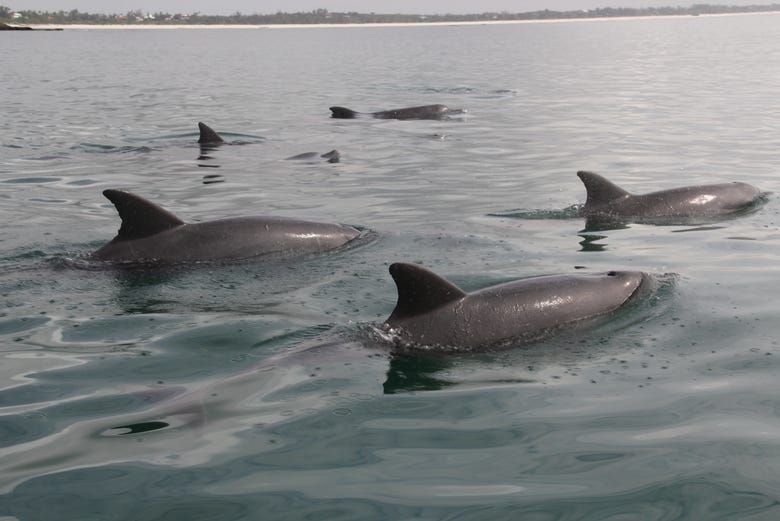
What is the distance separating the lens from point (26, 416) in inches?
283

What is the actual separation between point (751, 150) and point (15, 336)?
17.9m

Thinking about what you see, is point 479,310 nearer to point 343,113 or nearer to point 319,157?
point 319,157

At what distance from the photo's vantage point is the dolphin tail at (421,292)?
331 inches

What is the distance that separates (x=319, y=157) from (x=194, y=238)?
10113mm

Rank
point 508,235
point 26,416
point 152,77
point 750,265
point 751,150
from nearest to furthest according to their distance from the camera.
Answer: point 26,416 → point 750,265 → point 508,235 → point 751,150 → point 152,77

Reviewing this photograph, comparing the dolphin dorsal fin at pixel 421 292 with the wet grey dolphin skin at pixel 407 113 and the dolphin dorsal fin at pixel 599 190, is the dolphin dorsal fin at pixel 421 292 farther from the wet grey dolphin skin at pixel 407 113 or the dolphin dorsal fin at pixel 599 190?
the wet grey dolphin skin at pixel 407 113

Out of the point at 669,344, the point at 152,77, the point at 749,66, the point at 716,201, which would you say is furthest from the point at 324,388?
the point at 749,66

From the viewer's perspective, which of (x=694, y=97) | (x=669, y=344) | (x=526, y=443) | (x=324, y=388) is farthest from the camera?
(x=694, y=97)

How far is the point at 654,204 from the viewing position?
1480cm

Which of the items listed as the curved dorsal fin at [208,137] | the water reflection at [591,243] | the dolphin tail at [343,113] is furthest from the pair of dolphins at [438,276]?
the dolphin tail at [343,113]

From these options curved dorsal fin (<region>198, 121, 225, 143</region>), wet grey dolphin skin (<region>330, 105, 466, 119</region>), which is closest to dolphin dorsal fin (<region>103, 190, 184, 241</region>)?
curved dorsal fin (<region>198, 121, 225, 143</region>)

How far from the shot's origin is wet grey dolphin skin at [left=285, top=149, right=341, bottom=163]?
2152cm

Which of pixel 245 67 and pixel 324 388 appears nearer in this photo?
pixel 324 388

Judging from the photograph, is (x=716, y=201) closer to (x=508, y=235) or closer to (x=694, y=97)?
(x=508, y=235)
